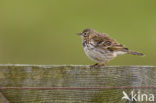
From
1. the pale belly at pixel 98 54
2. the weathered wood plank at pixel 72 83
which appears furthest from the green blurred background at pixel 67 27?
the weathered wood plank at pixel 72 83

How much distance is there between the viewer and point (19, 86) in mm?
6629

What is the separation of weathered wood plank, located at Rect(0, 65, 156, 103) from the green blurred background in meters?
7.79

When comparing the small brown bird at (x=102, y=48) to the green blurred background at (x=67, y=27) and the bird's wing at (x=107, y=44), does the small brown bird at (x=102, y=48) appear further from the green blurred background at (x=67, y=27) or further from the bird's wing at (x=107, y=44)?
the green blurred background at (x=67, y=27)

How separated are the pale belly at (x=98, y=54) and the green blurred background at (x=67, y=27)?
4.93 metres

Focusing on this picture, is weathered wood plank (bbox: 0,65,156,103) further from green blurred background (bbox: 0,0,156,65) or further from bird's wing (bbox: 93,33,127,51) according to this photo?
green blurred background (bbox: 0,0,156,65)

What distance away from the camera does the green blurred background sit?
1579 centimetres

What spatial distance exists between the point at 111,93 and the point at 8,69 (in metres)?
1.17

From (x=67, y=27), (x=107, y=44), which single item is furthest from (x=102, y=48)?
(x=67, y=27)

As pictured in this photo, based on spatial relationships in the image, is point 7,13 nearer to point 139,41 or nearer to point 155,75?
point 139,41

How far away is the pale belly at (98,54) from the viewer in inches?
381

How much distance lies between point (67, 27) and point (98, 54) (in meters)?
10.9

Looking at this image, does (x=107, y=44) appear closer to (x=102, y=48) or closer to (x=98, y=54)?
(x=102, y=48)

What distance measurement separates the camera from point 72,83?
673cm

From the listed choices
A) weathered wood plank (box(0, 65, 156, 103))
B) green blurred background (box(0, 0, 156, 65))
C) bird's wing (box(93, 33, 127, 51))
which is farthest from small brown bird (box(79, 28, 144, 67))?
green blurred background (box(0, 0, 156, 65))
